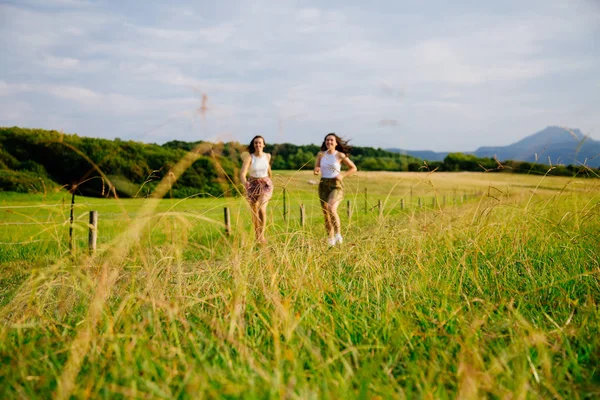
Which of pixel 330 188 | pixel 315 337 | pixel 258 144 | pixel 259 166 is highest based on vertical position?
pixel 258 144

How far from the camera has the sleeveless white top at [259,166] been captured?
8.32 metres

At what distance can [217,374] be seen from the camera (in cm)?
210

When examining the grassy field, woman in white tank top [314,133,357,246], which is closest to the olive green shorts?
woman in white tank top [314,133,357,246]

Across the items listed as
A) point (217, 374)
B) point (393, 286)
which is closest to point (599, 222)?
point (393, 286)

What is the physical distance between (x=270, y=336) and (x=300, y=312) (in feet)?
1.11

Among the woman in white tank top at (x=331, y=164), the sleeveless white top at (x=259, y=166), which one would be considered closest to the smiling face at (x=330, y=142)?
the woman in white tank top at (x=331, y=164)

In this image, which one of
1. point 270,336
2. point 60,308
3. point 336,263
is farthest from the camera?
point 336,263

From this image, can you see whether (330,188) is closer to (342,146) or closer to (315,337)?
(342,146)

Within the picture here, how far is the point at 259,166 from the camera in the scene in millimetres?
8344

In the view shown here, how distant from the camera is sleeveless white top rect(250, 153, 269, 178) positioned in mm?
8320

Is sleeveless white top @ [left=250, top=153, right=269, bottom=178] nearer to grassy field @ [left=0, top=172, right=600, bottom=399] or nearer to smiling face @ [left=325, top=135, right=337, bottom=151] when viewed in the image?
smiling face @ [left=325, top=135, right=337, bottom=151]

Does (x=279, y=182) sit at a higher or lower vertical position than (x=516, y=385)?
higher

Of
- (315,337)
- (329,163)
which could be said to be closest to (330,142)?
(329,163)

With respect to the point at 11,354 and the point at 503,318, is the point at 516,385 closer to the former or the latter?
the point at 503,318
